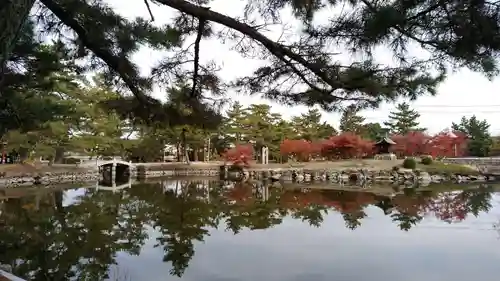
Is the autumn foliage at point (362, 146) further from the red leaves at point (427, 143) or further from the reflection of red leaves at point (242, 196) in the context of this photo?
the reflection of red leaves at point (242, 196)

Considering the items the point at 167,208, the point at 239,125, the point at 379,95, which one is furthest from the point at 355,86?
the point at 239,125

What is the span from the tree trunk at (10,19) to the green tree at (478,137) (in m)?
33.2

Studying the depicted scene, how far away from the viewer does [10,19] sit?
1754 millimetres

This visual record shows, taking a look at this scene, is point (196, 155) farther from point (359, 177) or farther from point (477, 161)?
point (477, 161)

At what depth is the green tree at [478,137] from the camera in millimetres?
30922

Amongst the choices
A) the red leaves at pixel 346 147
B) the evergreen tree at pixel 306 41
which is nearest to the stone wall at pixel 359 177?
the red leaves at pixel 346 147

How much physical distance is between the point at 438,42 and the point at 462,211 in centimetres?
1088

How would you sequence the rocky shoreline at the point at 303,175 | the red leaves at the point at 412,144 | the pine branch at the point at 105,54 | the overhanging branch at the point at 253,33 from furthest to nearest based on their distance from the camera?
the red leaves at the point at 412,144 < the rocky shoreline at the point at 303,175 < the pine branch at the point at 105,54 < the overhanging branch at the point at 253,33

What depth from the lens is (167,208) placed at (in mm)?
11945

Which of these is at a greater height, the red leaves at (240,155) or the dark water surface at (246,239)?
the red leaves at (240,155)

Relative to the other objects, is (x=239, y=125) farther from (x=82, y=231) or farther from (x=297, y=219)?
(x=82, y=231)

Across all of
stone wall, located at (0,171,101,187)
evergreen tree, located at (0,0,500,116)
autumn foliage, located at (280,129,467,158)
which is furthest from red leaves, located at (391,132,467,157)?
evergreen tree, located at (0,0,500,116)

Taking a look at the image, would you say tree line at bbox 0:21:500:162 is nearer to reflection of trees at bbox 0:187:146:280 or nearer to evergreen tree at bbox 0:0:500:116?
evergreen tree at bbox 0:0:500:116

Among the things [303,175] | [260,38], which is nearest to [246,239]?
[260,38]
